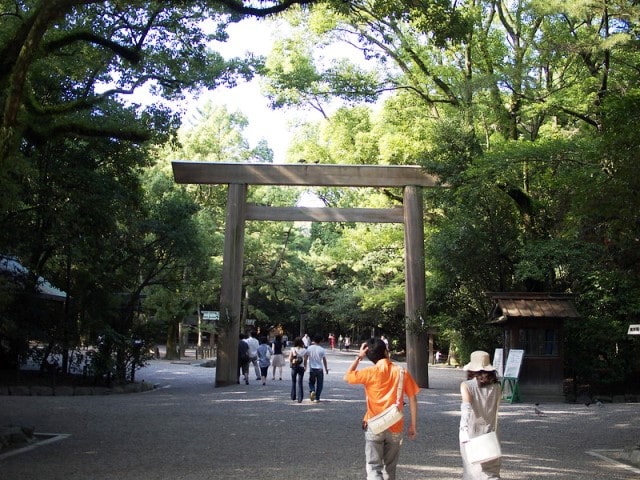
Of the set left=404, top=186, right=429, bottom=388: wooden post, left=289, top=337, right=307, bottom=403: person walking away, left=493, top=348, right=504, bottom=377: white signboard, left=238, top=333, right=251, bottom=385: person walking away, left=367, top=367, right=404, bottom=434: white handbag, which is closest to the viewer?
left=367, top=367, right=404, bottom=434: white handbag

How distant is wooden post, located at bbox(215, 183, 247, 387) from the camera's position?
759 inches

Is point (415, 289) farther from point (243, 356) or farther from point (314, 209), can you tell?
point (243, 356)

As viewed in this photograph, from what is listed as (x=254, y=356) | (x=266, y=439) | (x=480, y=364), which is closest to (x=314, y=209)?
(x=254, y=356)

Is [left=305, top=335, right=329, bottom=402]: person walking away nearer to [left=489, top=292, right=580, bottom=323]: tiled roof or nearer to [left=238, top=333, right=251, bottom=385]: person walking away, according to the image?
[left=489, top=292, right=580, bottom=323]: tiled roof

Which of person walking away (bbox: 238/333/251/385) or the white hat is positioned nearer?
the white hat

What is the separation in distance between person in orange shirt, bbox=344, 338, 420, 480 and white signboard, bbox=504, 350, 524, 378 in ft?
35.1

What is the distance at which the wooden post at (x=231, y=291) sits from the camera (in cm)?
1928

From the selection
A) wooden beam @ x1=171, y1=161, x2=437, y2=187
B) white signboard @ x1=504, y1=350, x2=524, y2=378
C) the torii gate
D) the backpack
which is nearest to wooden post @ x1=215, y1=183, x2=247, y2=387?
the torii gate

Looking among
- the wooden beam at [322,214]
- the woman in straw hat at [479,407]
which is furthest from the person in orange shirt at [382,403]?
the wooden beam at [322,214]

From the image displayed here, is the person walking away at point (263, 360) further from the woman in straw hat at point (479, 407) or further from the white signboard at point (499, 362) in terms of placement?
the woman in straw hat at point (479, 407)

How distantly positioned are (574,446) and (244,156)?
28.8 m

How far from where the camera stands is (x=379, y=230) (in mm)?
31141

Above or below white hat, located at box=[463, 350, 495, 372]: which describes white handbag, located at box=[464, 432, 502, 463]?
below

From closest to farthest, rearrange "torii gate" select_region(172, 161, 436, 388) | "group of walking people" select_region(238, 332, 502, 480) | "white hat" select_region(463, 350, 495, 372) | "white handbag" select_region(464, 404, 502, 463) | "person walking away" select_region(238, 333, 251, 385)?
"white handbag" select_region(464, 404, 502, 463) < "group of walking people" select_region(238, 332, 502, 480) < "white hat" select_region(463, 350, 495, 372) < "torii gate" select_region(172, 161, 436, 388) < "person walking away" select_region(238, 333, 251, 385)
